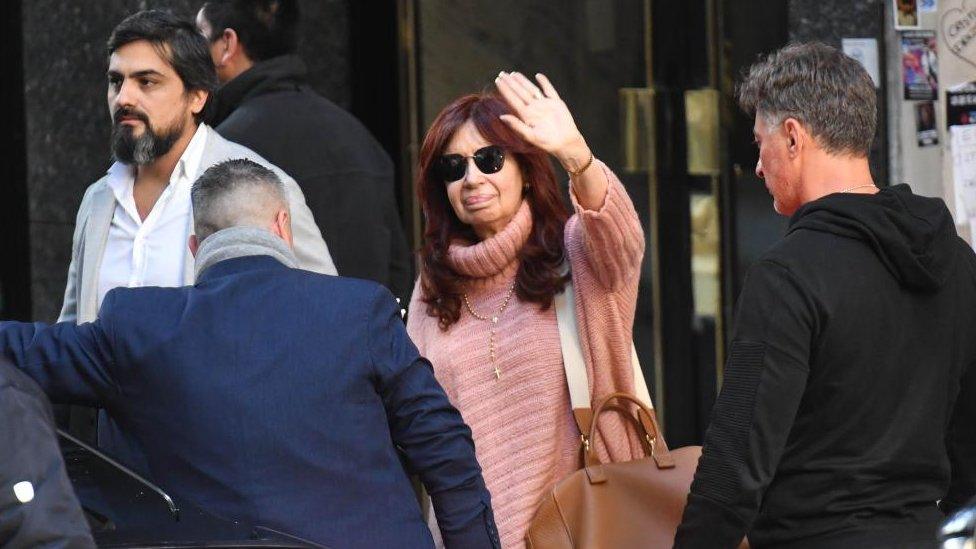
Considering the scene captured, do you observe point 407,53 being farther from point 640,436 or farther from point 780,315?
point 780,315

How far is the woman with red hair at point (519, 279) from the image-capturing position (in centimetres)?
461

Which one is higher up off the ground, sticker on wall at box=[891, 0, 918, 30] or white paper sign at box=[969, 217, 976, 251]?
sticker on wall at box=[891, 0, 918, 30]

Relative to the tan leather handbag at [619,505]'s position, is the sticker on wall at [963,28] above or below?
above

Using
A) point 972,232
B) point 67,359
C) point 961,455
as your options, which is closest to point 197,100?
point 67,359

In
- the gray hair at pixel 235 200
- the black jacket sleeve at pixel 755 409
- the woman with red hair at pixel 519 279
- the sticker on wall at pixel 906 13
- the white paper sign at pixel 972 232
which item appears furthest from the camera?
the sticker on wall at pixel 906 13

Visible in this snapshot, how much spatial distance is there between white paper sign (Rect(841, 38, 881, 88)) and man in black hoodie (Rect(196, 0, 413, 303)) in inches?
92.4

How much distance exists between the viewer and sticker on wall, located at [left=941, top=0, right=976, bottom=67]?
686 centimetres

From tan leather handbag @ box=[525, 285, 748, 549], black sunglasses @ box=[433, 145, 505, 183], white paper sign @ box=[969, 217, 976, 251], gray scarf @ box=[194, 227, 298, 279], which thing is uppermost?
black sunglasses @ box=[433, 145, 505, 183]

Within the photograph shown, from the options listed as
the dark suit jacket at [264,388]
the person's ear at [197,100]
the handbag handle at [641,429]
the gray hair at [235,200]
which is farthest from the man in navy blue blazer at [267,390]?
the person's ear at [197,100]

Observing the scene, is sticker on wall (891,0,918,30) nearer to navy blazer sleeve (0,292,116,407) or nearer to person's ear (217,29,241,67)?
person's ear (217,29,241,67)

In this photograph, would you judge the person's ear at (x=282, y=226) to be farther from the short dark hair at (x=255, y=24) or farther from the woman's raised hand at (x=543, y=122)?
the short dark hair at (x=255, y=24)

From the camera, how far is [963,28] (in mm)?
6867

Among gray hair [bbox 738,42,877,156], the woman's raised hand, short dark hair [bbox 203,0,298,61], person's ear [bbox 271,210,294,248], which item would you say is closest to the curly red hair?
the woman's raised hand

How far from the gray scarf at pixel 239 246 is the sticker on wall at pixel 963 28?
3631 millimetres
